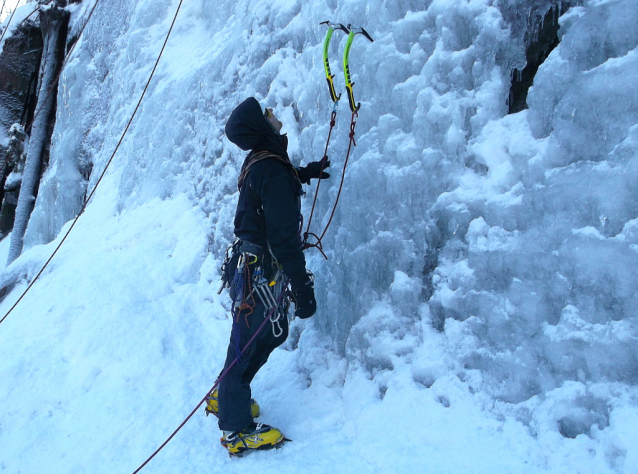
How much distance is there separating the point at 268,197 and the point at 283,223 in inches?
6.2

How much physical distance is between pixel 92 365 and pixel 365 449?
240 cm

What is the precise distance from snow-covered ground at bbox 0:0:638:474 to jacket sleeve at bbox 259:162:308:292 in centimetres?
66

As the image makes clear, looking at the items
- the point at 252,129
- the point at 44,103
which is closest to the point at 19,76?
the point at 44,103

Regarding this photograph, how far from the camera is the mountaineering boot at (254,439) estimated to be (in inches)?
98.1

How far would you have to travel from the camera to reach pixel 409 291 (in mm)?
2592

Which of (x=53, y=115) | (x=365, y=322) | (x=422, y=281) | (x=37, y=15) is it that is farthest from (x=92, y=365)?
(x=37, y=15)

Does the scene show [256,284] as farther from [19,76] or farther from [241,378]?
[19,76]

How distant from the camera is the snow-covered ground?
6.29ft

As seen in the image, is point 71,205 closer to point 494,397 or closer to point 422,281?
point 422,281

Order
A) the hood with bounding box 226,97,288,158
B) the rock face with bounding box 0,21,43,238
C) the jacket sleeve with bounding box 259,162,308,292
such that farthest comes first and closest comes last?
the rock face with bounding box 0,21,43,238
the hood with bounding box 226,97,288,158
the jacket sleeve with bounding box 259,162,308,292

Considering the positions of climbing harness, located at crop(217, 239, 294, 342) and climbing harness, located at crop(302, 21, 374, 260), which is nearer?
climbing harness, located at crop(217, 239, 294, 342)

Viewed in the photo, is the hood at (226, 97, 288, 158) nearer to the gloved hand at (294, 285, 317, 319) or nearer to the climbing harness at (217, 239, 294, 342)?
the climbing harness at (217, 239, 294, 342)

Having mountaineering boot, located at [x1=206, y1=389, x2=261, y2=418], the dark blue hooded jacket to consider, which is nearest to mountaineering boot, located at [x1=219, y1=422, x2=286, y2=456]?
mountaineering boot, located at [x1=206, y1=389, x2=261, y2=418]

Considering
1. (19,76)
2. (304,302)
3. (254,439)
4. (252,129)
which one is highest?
(19,76)
